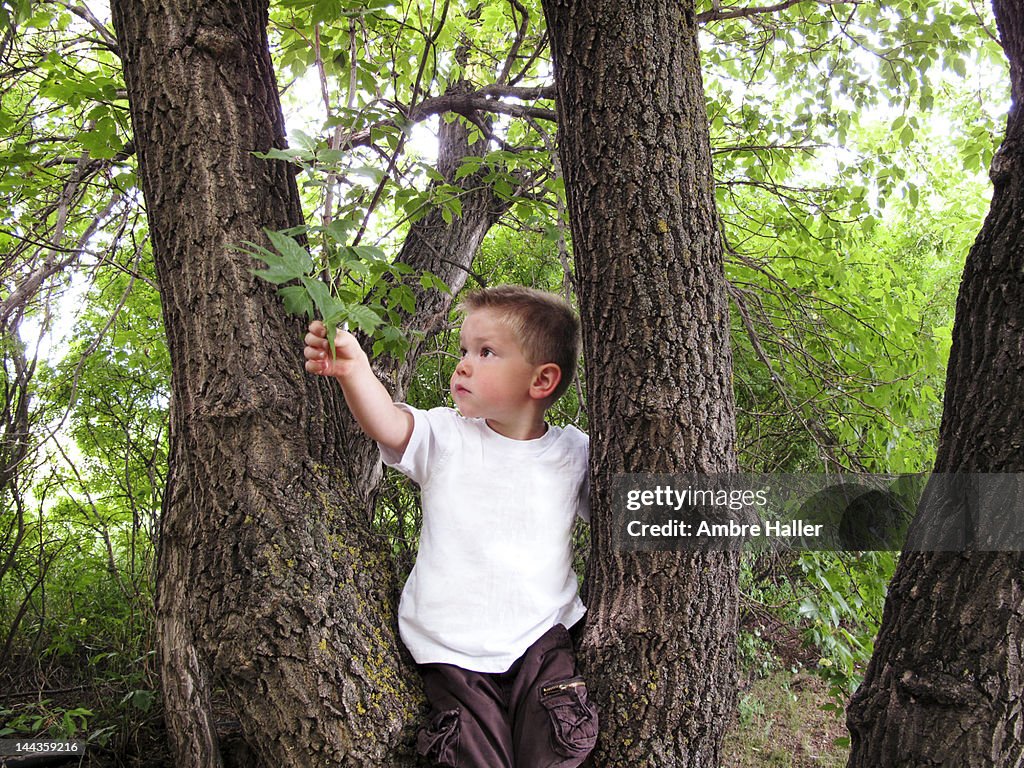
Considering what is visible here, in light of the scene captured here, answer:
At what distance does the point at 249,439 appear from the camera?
150cm

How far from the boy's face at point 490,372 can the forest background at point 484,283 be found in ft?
0.91

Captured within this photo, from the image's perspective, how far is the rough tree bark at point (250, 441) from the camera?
143cm

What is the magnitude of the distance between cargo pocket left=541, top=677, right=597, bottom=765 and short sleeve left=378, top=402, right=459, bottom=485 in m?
0.53

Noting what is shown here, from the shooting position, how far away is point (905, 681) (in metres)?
1.36

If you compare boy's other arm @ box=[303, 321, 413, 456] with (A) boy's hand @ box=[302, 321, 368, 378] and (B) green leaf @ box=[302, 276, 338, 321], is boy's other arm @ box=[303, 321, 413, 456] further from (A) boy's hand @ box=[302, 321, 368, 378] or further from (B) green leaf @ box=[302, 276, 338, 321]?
(B) green leaf @ box=[302, 276, 338, 321]

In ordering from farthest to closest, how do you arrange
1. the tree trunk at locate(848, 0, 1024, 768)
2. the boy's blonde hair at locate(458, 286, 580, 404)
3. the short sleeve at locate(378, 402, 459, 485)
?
1. the boy's blonde hair at locate(458, 286, 580, 404)
2. the short sleeve at locate(378, 402, 459, 485)
3. the tree trunk at locate(848, 0, 1024, 768)

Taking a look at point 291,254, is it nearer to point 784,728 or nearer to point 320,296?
point 320,296

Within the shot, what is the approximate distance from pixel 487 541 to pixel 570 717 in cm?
40

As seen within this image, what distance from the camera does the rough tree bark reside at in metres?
1.43

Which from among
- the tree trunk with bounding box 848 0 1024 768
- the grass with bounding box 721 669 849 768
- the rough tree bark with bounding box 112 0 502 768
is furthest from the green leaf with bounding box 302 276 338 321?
the grass with bounding box 721 669 849 768

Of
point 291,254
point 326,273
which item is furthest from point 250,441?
point 291,254

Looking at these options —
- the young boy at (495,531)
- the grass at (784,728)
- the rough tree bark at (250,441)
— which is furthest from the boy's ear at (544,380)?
the grass at (784,728)

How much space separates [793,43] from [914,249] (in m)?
2.13

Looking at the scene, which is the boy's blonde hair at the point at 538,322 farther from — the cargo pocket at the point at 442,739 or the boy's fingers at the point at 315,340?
the cargo pocket at the point at 442,739
